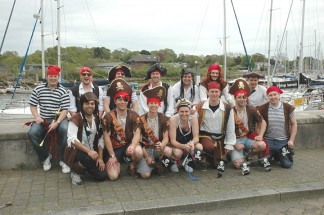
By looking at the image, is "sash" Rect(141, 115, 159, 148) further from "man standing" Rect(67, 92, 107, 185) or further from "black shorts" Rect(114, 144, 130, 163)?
"man standing" Rect(67, 92, 107, 185)

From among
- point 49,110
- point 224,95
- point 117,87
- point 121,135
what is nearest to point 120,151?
point 121,135

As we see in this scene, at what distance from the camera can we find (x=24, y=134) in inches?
247

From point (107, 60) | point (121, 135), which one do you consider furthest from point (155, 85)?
point (107, 60)

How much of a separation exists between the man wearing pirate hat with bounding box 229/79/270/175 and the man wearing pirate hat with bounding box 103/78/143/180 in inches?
73.7

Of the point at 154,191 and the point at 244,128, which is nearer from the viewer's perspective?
the point at 154,191

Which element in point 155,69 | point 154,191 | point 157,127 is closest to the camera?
point 154,191

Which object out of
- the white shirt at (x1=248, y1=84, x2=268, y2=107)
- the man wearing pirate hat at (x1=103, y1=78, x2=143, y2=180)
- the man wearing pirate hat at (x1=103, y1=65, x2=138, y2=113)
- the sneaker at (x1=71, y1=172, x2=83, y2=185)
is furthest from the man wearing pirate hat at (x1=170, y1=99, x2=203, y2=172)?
the white shirt at (x1=248, y1=84, x2=268, y2=107)

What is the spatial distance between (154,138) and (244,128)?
5.81 feet

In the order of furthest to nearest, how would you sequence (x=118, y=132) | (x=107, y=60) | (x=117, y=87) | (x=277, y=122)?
1. (x=107, y=60)
2. (x=277, y=122)
3. (x=117, y=87)
4. (x=118, y=132)

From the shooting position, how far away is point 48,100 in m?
6.28

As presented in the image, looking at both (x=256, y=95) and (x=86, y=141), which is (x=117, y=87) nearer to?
(x=86, y=141)

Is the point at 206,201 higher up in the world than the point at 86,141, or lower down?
lower down

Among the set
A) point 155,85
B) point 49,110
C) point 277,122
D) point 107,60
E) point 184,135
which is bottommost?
point 184,135

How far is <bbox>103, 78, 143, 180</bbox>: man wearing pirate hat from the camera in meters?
5.68
